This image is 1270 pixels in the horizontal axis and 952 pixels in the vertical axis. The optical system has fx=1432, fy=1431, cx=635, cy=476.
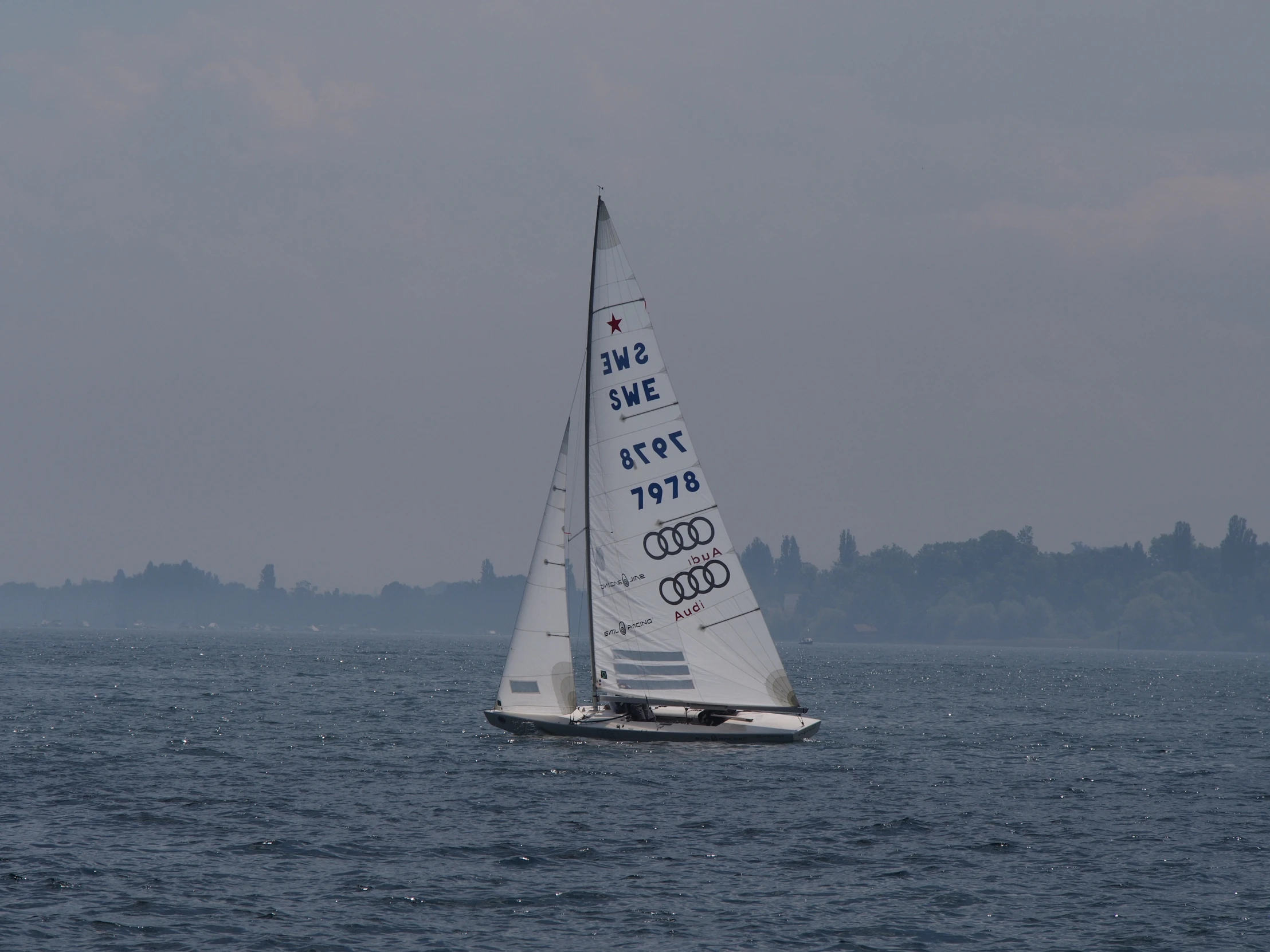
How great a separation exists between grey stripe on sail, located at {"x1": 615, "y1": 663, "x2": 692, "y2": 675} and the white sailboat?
4cm

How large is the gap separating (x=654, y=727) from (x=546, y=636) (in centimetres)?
448

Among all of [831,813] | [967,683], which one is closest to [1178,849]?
[831,813]

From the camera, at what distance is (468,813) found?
34281 mm

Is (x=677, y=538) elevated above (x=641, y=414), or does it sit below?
below

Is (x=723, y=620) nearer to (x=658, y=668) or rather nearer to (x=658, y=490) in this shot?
(x=658, y=668)

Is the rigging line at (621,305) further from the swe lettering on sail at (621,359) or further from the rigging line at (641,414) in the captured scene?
the rigging line at (641,414)

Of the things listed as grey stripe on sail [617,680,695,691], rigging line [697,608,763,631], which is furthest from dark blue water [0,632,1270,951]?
rigging line [697,608,763,631]

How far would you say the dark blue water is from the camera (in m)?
24.3

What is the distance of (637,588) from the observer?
44344mm

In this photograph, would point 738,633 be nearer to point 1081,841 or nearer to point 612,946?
point 1081,841

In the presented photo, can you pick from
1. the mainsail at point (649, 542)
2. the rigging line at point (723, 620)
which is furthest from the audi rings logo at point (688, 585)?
the rigging line at point (723, 620)

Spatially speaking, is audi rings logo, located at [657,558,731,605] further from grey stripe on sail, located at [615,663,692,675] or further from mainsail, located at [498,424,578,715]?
mainsail, located at [498,424,578,715]

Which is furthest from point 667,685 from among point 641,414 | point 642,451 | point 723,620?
point 641,414

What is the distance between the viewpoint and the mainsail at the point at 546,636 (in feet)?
146
